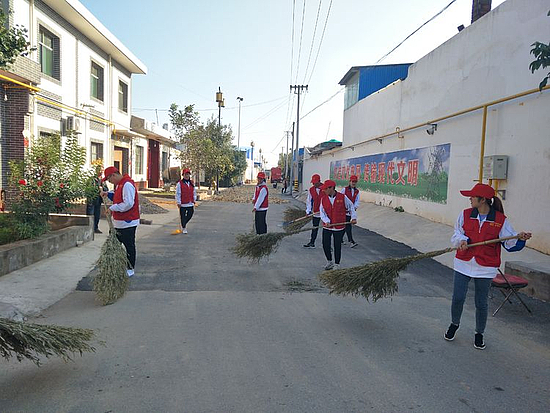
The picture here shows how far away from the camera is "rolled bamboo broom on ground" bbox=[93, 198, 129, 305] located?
5.63 metres

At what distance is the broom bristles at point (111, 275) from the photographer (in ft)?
18.5

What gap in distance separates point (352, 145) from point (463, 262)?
19813 millimetres

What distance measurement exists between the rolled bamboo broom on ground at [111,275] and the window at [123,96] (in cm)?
1827

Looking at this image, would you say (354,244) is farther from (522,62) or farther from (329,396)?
(329,396)

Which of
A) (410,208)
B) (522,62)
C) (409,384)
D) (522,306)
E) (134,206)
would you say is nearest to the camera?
(409,384)

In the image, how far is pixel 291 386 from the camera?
3551mm

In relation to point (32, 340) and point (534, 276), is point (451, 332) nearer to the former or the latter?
point (534, 276)

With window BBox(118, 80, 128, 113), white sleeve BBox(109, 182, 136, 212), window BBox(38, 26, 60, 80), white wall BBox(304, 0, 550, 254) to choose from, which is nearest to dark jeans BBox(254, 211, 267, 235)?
white sleeve BBox(109, 182, 136, 212)

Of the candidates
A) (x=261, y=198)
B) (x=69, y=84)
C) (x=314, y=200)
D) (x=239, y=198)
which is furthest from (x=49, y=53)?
(x=239, y=198)

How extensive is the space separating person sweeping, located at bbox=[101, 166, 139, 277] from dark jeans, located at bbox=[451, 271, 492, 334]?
457 cm

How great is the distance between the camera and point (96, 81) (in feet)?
64.1

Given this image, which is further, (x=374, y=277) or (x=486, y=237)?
(x=374, y=277)

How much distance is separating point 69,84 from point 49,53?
4.29 ft

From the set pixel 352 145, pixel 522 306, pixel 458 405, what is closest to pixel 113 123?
pixel 352 145
